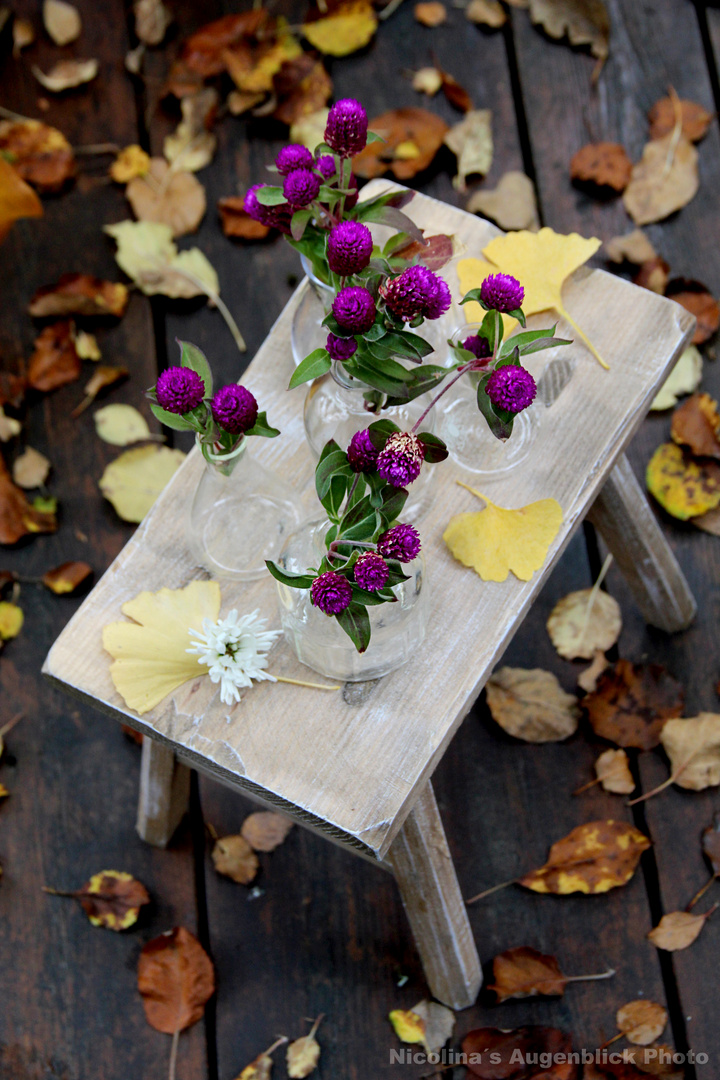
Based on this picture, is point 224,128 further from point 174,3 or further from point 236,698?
point 236,698

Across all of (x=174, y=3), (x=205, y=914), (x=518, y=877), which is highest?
(x=174, y=3)

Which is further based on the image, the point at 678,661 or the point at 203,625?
the point at 678,661

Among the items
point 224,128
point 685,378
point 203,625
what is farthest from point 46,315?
point 685,378

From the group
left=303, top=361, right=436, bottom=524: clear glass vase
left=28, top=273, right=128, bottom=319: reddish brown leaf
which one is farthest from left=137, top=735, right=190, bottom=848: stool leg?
left=28, top=273, right=128, bottom=319: reddish brown leaf

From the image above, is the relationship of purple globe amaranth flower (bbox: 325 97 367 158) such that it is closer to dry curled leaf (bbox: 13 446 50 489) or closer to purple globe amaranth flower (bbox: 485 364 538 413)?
purple globe amaranth flower (bbox: 485 364 538 413)

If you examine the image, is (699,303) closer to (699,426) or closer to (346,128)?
(699,426)

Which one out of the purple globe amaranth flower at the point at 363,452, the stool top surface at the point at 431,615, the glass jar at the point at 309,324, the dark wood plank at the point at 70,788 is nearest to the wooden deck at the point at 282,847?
the dark wood plank at the point at 70,788

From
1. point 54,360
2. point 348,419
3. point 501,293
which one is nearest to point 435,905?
point 348,419

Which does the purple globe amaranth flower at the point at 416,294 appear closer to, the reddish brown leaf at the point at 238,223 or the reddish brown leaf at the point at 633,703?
the reddish brown leaf at the point at 633,703
